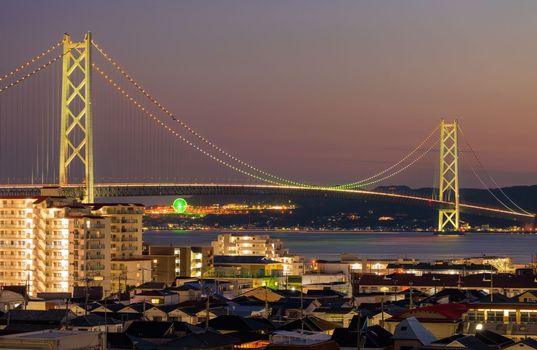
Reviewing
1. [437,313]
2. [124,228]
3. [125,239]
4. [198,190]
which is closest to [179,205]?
[198,190]

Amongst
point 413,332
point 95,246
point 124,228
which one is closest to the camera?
point 413,332

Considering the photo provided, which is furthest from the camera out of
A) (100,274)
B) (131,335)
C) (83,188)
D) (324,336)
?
(83,188)

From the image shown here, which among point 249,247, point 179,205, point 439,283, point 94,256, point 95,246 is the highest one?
point 179,205

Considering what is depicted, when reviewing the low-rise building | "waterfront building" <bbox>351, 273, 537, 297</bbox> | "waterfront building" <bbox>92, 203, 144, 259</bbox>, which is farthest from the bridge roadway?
the low-rise building

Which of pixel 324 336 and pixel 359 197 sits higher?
pixel 359 197

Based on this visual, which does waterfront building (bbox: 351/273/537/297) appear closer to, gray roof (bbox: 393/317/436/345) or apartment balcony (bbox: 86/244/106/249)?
apartment balcony (bbox: 86/244/106/249)

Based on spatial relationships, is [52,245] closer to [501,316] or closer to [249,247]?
[249,247]

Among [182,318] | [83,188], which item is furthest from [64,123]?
[182,318]

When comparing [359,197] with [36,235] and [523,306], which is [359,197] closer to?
[36,235]
